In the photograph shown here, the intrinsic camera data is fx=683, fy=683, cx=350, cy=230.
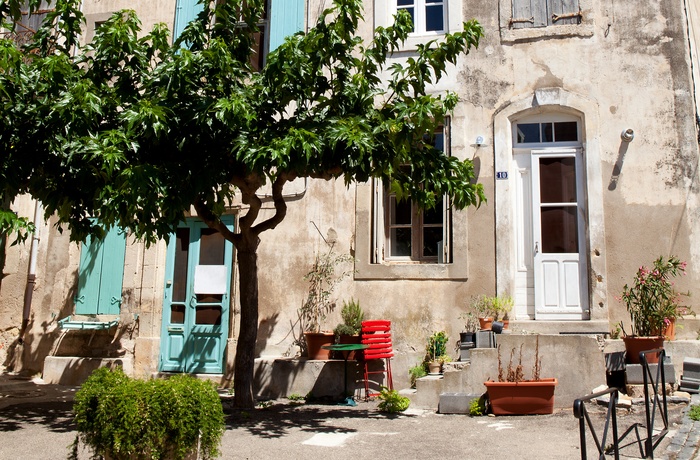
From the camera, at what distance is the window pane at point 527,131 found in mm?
9500

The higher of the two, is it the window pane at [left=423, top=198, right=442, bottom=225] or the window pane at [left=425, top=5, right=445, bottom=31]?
the window pane at [left=425, top=5, right=445, bottom=31]

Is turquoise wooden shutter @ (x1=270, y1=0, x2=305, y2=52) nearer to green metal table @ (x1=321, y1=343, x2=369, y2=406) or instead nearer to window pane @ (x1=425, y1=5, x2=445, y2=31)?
window pane @ (x1=425, y1=5, x2=445, y2=31)

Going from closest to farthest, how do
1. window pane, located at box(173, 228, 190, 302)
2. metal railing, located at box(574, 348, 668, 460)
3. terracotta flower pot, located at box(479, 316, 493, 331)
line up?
1. metal railing, located at box(574, 348, 668, 460)
2. terracotta flower pot, located at box(479, 316, 493, 331)
3. window pane, located at box(173, 228, 190, 302)

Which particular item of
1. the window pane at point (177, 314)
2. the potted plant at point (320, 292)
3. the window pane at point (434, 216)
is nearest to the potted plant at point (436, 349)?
the potted plant at point (320, 292)

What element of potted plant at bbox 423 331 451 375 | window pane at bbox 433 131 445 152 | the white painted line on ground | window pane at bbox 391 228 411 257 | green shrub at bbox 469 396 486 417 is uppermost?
window pane at bbox 433 131 445 152

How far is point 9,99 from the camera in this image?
6.35 meters

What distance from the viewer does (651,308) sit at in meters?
7.95

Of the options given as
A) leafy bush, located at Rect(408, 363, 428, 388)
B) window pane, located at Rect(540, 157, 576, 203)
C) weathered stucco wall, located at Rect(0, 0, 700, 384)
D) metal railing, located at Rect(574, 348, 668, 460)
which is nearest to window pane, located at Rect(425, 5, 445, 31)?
weathered stucco wall, located at Rect(0, 0, 700, 384)

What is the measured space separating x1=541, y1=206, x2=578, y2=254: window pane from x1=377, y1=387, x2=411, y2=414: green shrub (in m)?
2.96

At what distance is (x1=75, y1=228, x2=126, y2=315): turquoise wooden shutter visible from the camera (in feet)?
33.6

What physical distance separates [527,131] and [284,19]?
4001mm

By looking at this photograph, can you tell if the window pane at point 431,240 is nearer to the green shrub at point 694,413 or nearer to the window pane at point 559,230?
the window pane at point 559,230

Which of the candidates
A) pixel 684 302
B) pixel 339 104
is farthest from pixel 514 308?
pixel 339 104

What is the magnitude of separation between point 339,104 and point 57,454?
4116 millimetres
